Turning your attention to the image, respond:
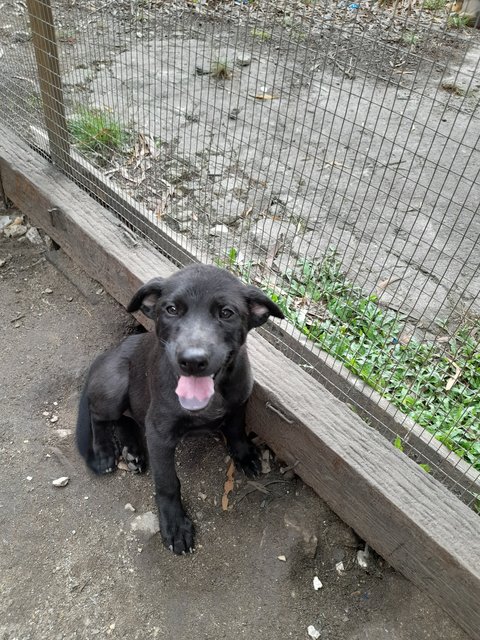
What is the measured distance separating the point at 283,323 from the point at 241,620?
1655mm

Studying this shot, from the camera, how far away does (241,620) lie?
2.67 metres

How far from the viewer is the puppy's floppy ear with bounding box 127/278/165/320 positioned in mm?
2691

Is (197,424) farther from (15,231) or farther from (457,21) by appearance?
(15,231)

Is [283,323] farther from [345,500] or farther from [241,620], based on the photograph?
[241,620]

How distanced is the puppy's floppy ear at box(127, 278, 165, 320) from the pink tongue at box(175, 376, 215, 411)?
0.41 meters

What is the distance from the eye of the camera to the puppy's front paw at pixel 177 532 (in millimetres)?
2902

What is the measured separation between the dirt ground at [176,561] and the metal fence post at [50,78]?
201 cm

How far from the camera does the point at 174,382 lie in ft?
9.05

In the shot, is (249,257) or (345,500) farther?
(249,257)

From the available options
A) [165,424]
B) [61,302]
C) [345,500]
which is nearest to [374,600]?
[345,500]

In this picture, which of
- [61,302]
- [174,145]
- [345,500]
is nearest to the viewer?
[345,500]

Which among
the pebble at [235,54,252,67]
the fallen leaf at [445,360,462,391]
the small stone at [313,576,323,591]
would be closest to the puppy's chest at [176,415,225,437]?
the small stone at [313,576,323,591]

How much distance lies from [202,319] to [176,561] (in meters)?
1.25

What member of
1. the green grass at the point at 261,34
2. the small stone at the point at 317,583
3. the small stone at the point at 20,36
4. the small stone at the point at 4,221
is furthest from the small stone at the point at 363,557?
the small stone at the point at 20,36
